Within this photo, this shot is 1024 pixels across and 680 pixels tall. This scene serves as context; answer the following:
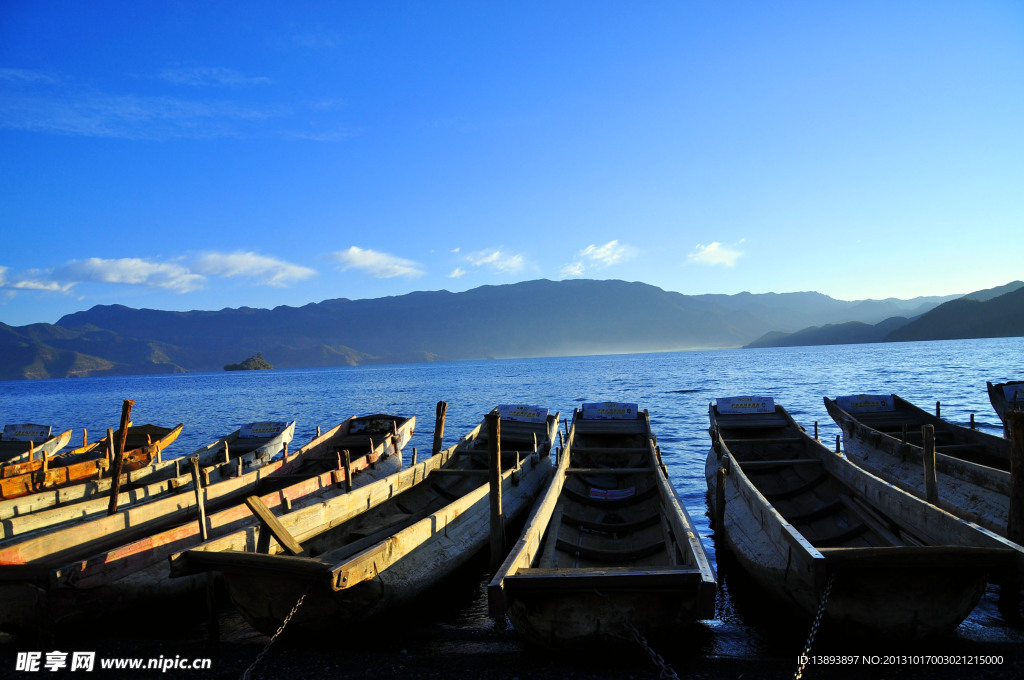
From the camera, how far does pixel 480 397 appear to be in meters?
62.8

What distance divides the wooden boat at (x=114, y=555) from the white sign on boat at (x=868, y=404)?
51.5 feet

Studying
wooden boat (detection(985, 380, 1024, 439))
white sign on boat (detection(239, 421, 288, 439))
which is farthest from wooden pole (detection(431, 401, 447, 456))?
wooden boat (detection(985, 380, 1024, 439))

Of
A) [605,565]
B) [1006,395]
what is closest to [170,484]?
[605,565]

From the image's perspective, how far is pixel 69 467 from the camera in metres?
14.2

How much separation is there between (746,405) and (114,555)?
624 inches

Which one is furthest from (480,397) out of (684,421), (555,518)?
(555,518)

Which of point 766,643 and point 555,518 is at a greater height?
point 555,518

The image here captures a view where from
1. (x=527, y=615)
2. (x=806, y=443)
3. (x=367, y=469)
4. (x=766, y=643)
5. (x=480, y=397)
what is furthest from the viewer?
(x=480, y=397)

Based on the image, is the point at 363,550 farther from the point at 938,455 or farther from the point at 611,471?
the point at 938,455

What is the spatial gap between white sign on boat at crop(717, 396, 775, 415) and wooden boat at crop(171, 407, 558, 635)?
21.4 ft

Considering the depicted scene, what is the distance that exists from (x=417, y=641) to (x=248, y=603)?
2.32 m

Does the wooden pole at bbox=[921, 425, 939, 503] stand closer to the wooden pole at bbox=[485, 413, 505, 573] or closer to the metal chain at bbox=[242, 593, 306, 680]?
the wooden pole at bbox=[485, 413, 505, 573]

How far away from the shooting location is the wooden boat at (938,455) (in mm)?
10242

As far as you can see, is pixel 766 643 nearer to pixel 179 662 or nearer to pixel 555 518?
pixel 555 518
